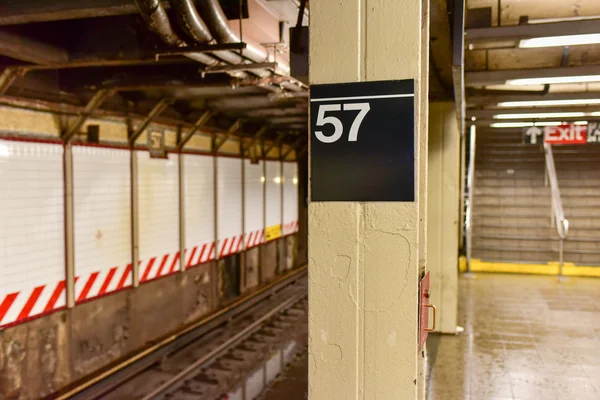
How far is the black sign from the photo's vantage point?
276 cm

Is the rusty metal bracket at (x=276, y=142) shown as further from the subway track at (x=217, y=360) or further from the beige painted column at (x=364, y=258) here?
the beige painted column at (x=364, y=258)

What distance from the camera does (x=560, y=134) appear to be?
12.0 m

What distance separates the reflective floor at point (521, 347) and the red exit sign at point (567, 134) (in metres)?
3.21

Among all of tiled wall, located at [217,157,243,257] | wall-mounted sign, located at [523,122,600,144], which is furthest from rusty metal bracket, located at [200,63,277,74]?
wall-mounted sign, located at [523,122,600,144]

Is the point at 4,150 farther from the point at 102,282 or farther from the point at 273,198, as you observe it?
the point at 273,198

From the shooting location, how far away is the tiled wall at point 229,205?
38.8 ft

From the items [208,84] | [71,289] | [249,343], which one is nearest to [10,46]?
[208,84]

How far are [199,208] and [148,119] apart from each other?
2.64m

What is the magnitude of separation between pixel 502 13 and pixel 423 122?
334cm

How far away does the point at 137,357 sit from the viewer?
8055mm

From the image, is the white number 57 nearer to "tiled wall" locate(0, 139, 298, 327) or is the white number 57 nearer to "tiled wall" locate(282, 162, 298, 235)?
"tiled wall" locate(0, 139, 298, 327)

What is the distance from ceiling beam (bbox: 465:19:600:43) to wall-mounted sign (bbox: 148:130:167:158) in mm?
5608

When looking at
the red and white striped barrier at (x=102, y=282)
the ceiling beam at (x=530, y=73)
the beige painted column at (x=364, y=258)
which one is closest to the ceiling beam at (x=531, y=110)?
the ceiling beam at (x=530, y=73)

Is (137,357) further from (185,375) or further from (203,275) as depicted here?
(203,275)
